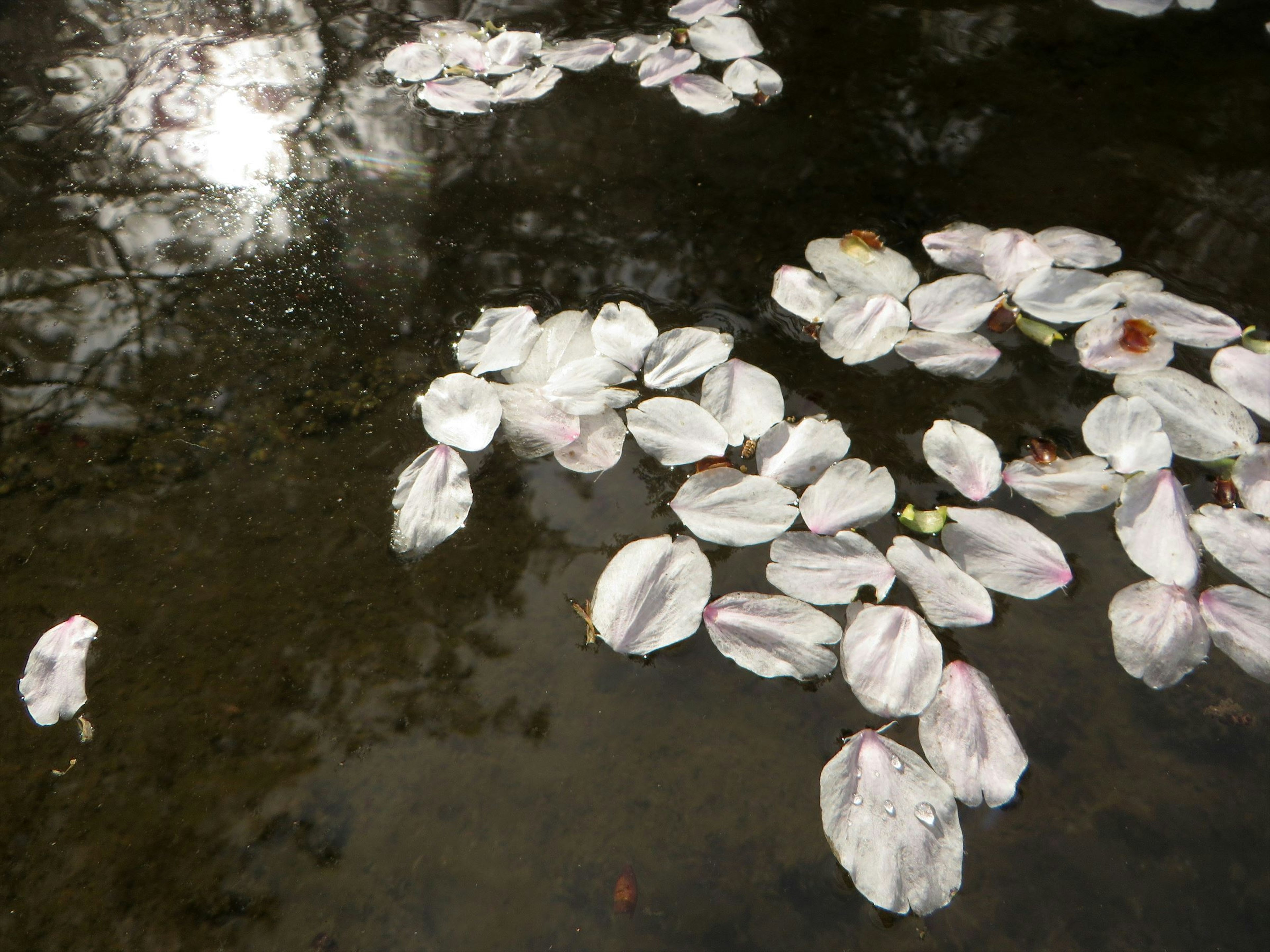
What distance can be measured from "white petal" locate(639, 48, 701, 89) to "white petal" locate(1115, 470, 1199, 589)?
3.99ft

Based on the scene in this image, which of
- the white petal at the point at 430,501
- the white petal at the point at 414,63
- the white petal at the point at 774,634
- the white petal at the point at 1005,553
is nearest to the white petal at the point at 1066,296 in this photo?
the white petal at the point at 1005,553

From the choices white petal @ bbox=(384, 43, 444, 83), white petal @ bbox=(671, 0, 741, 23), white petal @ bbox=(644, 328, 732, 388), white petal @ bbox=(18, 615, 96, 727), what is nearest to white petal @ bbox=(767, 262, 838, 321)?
Result: white petal @ bbox=(644, 328, 732, 388)

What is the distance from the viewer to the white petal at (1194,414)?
114cm

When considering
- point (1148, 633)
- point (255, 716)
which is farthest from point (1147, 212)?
point (255, 716)

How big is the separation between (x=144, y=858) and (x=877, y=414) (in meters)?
1.12

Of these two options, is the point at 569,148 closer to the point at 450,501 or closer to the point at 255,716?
the point at 450,501

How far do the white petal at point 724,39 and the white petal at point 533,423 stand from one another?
1.01 metres

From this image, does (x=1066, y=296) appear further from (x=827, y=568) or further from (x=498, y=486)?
(x=498, y=486)

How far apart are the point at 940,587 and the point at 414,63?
5.08 feet

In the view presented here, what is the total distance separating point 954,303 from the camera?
1.31m

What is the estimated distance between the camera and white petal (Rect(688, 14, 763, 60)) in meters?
1.74

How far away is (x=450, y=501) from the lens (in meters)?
1.13

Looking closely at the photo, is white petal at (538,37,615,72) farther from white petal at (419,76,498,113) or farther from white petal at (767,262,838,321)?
white petal at (767,262,838,321)

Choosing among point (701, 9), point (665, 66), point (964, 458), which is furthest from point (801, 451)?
point (701, 9)
